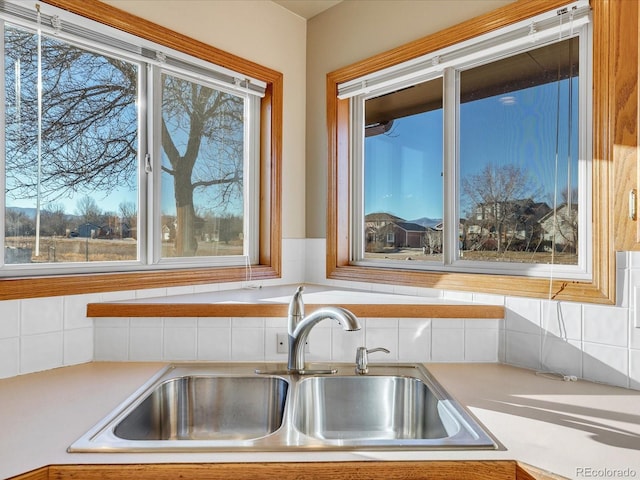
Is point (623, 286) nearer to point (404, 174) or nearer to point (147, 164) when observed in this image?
point (404, 174)

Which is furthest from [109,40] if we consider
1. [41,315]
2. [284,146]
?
[41,315]

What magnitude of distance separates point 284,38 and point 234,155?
0.74 meters

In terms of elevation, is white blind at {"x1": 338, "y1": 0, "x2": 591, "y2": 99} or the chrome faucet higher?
white blind at {"x1": 338, "y1": 0, "x2": 591, "y2": 99}

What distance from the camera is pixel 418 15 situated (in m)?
1.97

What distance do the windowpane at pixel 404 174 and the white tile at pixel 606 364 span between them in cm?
76

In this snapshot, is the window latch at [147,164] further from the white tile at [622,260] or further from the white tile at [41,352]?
the white tile at [622,260]

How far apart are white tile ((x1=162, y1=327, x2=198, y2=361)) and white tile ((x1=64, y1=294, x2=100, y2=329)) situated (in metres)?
0.30

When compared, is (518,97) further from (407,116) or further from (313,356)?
(313,356)

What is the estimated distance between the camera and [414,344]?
1611 mm

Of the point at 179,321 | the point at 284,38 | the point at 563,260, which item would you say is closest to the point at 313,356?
the point at 179,321

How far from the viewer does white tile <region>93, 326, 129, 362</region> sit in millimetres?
1586

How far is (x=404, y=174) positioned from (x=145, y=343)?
4.71 feet

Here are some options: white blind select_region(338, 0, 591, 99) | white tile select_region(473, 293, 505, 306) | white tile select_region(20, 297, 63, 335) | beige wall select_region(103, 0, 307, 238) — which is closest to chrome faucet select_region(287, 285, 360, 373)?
white tile select_region(473, 293, 505, 306)

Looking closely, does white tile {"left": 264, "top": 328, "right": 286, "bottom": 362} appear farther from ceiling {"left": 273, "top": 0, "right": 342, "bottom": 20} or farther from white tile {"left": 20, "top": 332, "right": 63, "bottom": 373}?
ceiling {"left": 273, "top": 0, "right": 342, "bottom": 20}
